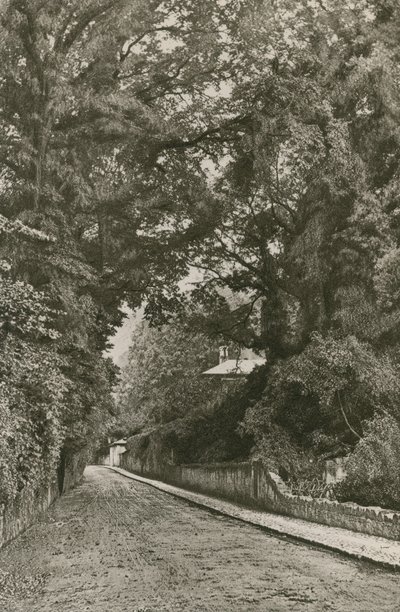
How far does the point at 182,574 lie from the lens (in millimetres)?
10430

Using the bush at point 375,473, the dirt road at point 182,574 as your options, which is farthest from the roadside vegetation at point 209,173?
the dirt road at point 182,574

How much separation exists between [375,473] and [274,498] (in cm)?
483

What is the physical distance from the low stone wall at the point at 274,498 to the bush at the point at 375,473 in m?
0.77

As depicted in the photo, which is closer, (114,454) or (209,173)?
(209,173)

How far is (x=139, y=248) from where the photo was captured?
78.8ft

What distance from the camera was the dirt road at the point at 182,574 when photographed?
27.7ft

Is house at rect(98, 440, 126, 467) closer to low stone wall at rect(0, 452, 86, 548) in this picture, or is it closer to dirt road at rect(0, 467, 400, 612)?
low stone wall at rect(0, 452, 86, 548)

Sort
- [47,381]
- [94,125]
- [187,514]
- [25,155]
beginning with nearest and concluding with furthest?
[47,381] → [25,155] → [94,125] → [187,514]

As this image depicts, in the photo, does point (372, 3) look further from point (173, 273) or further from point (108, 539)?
point (108, 539)

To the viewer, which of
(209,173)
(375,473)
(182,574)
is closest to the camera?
(182,574)

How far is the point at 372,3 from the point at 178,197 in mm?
8844

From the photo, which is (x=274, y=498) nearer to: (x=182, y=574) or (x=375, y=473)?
(x=375, y=473)

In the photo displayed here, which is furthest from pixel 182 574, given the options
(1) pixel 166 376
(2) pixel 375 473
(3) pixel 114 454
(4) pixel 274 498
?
(3) pixel 114 454

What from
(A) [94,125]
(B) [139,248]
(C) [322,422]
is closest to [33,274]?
(A) [94,125]
